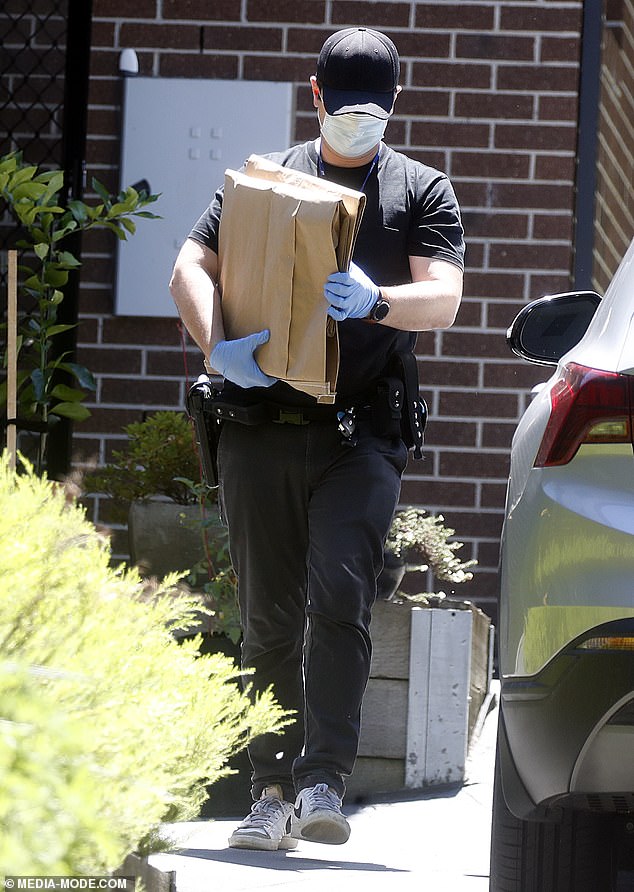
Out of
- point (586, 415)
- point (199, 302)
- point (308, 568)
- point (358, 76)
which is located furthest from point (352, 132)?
point (586, 415)

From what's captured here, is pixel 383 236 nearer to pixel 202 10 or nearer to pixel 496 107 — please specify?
pixel 496 107

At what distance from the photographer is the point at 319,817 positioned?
356 centimetres

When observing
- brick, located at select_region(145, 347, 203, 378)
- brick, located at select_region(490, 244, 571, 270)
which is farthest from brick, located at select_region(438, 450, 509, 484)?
brick, located at select_region(145, 347, 203, 378)

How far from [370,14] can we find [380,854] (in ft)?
13.5

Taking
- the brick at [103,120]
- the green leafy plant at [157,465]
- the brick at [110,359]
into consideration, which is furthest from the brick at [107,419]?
the brick at [103,120]

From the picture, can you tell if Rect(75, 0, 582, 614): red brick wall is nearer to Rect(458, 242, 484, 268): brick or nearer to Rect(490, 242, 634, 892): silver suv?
Rect(458, 242, 484, 268): brick

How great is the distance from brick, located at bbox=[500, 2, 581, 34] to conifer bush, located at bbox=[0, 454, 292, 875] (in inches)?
182

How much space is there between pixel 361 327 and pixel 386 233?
265mm

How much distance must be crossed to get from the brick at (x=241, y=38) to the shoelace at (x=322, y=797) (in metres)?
4.16

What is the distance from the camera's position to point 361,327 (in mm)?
3797

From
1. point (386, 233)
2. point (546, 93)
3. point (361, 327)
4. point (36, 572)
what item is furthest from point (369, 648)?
point (546, 93)

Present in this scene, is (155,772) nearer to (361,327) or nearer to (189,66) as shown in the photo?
(361,327)

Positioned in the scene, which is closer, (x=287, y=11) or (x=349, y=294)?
(x=349, y=294)

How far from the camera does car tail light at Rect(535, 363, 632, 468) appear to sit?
254 cm
